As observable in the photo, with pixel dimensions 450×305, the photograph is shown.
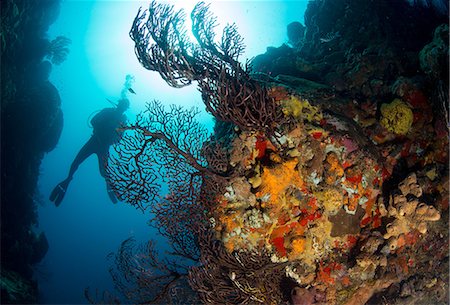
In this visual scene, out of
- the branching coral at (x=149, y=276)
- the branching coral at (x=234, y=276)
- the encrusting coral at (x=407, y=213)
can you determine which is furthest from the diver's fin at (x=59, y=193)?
the encrusting coral at (x=407, y=213)

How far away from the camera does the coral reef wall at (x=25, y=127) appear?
37.1ft

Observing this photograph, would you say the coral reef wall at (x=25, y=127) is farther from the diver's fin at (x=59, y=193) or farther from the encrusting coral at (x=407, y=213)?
the encrusting coral at (x=407, y=213)

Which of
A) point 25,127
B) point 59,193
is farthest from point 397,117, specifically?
point 25,127

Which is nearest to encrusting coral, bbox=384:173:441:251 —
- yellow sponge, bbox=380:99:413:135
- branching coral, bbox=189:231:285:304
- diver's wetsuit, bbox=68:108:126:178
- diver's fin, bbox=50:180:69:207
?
yellow sponge, bbox=380:99:413:135

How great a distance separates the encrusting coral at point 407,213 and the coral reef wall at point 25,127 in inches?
476

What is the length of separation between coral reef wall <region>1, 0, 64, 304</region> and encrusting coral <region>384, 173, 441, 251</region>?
39.7 feet

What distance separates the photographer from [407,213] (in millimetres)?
4410

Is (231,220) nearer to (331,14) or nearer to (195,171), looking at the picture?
(195,171)

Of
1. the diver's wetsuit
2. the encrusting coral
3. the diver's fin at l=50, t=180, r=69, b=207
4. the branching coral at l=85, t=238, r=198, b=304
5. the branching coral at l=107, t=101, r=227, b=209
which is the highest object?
the diver's wetsuit

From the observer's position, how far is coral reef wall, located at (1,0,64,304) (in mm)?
11313

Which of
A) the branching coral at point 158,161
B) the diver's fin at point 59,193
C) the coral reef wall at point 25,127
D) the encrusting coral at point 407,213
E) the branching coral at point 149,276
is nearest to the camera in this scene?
the encrusting coral at point 407,213

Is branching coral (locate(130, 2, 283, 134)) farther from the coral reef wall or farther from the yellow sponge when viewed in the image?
the coral reef wall

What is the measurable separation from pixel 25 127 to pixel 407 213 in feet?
51.7

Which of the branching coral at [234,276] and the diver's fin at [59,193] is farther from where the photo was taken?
the diver's fin at [59,193]
